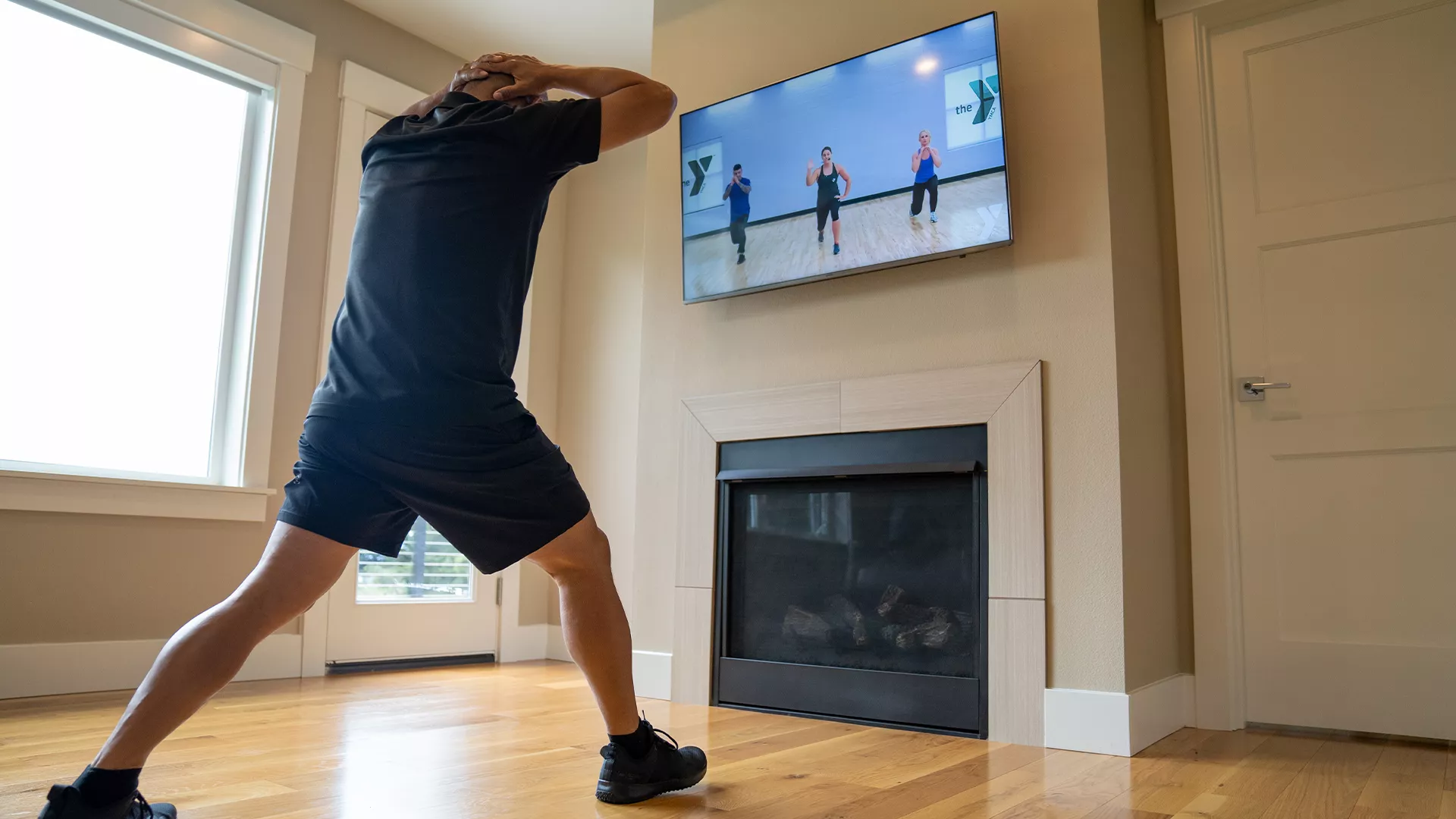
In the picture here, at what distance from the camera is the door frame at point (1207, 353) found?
264 centimetres

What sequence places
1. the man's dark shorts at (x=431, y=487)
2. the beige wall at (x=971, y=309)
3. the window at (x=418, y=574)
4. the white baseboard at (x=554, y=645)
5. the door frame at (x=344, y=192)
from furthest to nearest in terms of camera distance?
the white baseboard at (x=554, y=645) → the window at (x=418, y=574) → the door frame at (x=344, y=192) → the beige wall at (x=971, y=309) → the man's dark shorts at (x=431, y=487)

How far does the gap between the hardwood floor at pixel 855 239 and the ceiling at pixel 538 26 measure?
1.38 metres

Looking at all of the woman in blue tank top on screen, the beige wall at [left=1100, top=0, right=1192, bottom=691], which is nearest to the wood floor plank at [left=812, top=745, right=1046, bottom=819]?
the beige wall at [left=1100, top=0, right=1192, bottom=691]

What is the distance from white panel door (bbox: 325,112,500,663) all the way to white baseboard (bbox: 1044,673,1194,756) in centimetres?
236

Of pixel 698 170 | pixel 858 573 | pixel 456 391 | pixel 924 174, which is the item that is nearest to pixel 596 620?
pixel 456 391

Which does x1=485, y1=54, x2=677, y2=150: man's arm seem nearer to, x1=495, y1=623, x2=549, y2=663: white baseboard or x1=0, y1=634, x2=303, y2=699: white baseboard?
x1=0, y1=634, x2=303, y2=699: white baseboard

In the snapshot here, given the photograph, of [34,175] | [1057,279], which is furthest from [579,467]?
[1057,279]

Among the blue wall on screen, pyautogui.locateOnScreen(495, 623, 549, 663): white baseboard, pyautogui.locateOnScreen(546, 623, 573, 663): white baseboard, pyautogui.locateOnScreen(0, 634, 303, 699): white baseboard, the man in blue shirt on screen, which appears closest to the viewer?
the blue wall on screen

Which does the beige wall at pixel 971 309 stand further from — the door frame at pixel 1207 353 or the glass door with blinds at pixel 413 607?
the glass door with blinds at pixel 413 607

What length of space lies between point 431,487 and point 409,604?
2.70 metres

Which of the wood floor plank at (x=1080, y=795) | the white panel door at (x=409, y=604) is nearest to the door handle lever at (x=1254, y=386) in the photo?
the wood floor plank at (x=1080, y=795)

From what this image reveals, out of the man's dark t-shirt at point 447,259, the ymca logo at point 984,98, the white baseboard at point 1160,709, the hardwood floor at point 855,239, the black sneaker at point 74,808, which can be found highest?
the ymca logo at point 984,98

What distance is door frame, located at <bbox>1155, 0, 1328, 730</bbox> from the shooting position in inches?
104

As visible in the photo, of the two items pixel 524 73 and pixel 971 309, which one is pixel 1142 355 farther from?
pixel 524 73
